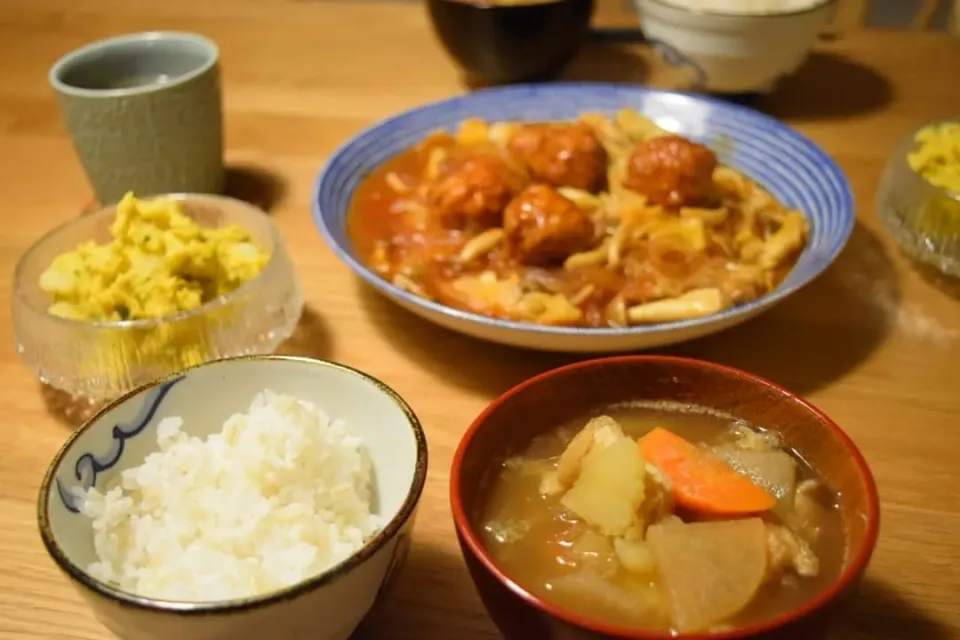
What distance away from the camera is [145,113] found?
5.21 ft

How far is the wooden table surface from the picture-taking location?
3.36 ft

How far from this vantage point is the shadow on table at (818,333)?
133cm

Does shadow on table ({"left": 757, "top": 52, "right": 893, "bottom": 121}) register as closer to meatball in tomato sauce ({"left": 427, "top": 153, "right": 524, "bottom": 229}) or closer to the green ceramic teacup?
meatball in tomato sauce ({"left": 427, "top": 153, "right": 524, "bottom": 229})

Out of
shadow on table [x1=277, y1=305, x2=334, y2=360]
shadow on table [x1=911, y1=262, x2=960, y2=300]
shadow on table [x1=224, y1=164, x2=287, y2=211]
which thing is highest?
shadow on table [x1=911, y1=262, x2=960, y2=300]

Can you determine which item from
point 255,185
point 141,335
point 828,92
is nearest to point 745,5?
point 828,92

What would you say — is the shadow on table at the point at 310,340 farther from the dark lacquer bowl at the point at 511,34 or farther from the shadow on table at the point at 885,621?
the dark lacquer bowl at the point at 511,34

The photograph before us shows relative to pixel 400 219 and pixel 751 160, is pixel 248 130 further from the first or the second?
pixel 751 160

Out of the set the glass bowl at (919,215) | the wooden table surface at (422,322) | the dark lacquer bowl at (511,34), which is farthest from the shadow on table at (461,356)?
the dark lacquer bowl at (511,34)

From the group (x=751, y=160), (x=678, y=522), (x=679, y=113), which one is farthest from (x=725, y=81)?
(x=678, y=522)

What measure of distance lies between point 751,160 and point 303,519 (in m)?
1.18

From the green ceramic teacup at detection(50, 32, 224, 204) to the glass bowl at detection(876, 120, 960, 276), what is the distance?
1.19m

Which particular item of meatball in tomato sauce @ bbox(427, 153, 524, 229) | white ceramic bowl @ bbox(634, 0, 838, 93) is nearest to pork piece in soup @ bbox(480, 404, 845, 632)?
meatball in tomato sauce @ bbox(427, 153, 524, 229)

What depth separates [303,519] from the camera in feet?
2.96

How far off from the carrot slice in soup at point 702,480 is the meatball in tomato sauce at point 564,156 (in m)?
0.81
